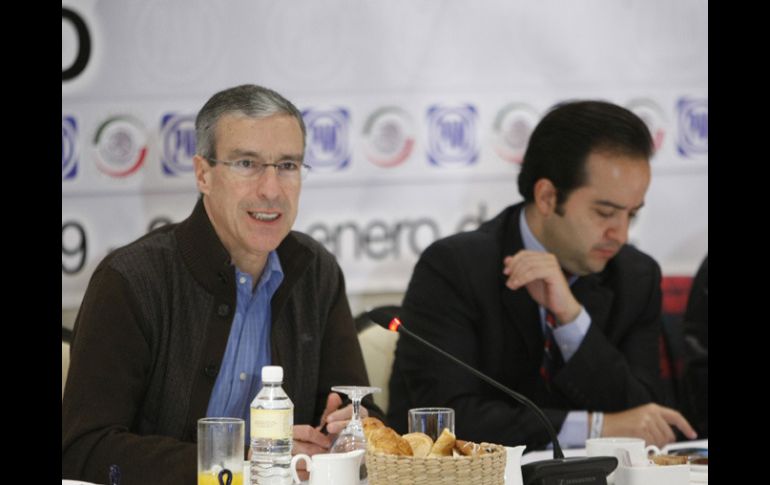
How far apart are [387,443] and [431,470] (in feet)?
0.31

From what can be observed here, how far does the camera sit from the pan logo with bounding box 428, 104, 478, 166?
3498mm

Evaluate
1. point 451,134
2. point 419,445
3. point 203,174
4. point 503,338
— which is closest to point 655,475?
point 419,445

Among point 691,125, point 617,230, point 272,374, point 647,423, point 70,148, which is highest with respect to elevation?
point 691,125

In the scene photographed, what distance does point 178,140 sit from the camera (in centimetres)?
340

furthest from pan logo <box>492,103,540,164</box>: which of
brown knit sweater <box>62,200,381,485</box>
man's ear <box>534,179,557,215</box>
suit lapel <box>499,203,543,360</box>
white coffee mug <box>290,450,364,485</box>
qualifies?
white coffee mug <box>290,450,364,485</box>

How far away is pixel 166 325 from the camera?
8.93 ft

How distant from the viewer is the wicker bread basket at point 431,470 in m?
1.66

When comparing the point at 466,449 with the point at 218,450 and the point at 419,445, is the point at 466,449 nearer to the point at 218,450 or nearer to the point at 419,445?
the point at 419,445

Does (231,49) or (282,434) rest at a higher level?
(231,49)

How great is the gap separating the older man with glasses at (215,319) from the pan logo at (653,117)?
4.12 feet

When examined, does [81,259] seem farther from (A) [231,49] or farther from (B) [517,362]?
(B) [517,362]

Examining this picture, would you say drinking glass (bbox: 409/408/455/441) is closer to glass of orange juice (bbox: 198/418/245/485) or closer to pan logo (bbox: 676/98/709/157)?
glass of orange juice (bbox: 198/418/245/485)
